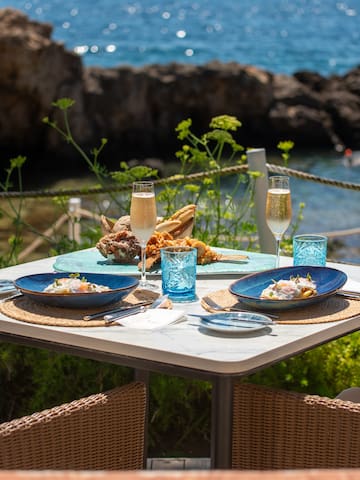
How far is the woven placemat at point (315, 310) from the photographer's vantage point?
7.73 feet

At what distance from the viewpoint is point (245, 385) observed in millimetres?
2197

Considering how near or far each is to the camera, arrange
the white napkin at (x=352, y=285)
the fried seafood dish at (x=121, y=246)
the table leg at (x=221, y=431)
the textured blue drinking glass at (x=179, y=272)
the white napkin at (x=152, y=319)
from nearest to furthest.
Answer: the table leg at (x=221, y=431)
the white napkin at (x=152, y=319)
the textured blue drinking glass at (x=179, y=272)
the white napkin at (x=352, y=285)
the fried seafood dish at (x=121, y=246)

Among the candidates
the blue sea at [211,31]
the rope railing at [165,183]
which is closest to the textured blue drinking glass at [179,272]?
the rope railing at [165,183]

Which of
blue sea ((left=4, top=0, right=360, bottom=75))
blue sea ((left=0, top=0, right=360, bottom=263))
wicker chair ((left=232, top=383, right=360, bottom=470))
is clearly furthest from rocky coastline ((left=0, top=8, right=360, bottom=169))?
blue sea ((left=4, top=0, right=360, bottom=75))

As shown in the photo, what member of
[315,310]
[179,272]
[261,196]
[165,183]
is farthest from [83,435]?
[261,196]

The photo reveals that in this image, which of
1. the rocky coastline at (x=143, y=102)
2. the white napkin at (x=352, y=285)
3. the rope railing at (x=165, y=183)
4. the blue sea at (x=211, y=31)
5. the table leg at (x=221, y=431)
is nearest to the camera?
the table leg at (x=221, y=431)

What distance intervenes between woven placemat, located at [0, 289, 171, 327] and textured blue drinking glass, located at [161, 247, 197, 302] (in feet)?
0.17

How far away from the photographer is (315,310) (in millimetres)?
2438

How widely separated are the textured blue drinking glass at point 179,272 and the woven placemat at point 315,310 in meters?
0.05

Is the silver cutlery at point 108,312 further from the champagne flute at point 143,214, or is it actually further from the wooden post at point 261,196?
the wooden post at point 261,196

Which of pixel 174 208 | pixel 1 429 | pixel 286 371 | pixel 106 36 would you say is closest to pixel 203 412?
pixel 286 371

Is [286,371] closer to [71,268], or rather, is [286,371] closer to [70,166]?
[71,268]

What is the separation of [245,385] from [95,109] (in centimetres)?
1807

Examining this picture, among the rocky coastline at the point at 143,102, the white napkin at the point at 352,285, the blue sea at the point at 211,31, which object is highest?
the blue sea at the point at 211,31
